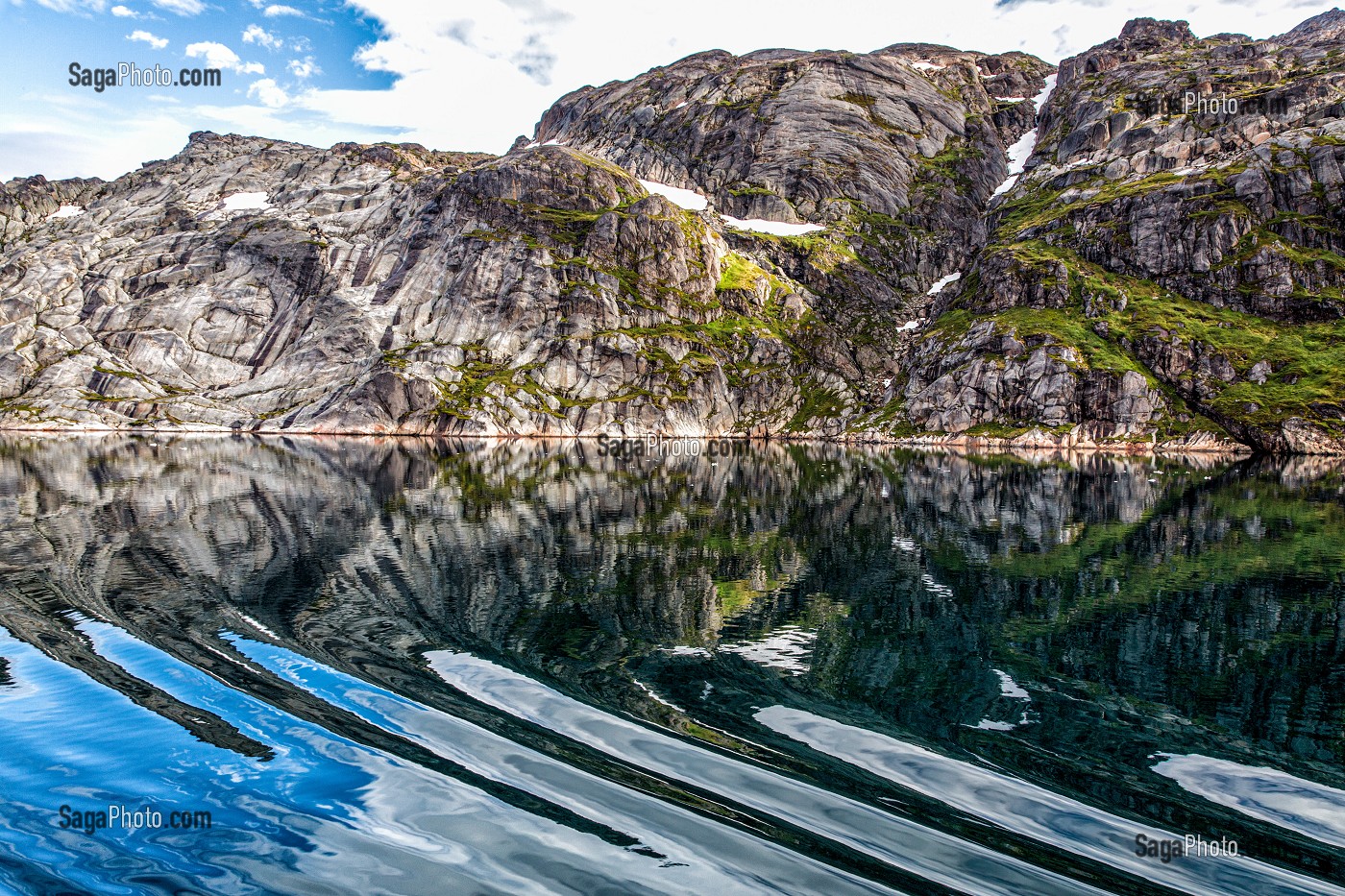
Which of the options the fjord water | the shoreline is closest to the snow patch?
the fjord water

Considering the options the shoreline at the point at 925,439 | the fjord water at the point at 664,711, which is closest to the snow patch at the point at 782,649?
the fjord water at the point at 664,711

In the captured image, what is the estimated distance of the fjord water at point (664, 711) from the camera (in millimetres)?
11242

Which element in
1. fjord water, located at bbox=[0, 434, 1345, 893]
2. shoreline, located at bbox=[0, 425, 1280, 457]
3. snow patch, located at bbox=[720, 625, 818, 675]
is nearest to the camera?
fjord water, located at bbox=[0, 434, 1345, 893]

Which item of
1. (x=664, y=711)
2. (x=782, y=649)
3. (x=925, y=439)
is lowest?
(x=664, y=711)

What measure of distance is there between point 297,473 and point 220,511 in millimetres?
29415

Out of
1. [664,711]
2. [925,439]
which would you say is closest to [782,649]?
[664,711]

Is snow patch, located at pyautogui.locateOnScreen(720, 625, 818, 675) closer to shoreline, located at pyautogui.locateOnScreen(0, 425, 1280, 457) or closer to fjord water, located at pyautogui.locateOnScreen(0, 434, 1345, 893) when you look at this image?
fjord water, located at pyautogui.locateOnScreen(0, 434, 1345, 893)

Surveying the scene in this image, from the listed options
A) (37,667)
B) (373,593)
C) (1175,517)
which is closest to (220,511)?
(373,593)

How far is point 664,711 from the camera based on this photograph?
55.8ft

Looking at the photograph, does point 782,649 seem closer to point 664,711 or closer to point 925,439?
point 664,711

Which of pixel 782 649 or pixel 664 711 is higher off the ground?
pixel 782 649

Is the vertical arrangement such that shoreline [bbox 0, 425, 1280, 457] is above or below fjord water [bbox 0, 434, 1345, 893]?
above

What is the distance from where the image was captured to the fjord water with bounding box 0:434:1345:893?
11.2 m

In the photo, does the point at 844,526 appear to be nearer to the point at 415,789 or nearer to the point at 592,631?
the point at 592,631
